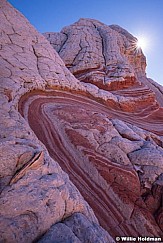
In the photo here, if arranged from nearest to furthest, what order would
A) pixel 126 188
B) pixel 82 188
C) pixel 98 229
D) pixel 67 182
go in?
pixel 98 229
pixel 67 182
pixel 82 188
pixel 126 188

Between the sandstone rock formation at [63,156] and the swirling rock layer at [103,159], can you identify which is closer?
the sandstone rock formation at [63,156]

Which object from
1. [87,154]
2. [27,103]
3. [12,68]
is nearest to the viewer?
[87,154]

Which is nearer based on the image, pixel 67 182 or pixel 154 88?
pixel 67 182

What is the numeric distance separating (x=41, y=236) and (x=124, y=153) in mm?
4888

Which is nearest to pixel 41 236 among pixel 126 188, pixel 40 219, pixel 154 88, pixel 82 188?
pixel 40 219

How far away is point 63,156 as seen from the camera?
6.71m

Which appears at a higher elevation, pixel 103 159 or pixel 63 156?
pixel 103 159

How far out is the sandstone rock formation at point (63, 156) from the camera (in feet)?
12.1

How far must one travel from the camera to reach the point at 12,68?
9242 millimetres

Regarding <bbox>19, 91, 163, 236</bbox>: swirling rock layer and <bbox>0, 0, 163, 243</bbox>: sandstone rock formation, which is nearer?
<bbox>0, 0, 163, 243</bbox>: sandstone rock formation

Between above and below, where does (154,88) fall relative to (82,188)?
above

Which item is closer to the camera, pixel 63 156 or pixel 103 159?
pixel 63 156

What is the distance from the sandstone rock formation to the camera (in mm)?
3691

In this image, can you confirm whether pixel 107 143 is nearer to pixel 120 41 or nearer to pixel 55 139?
pixel 55 139
